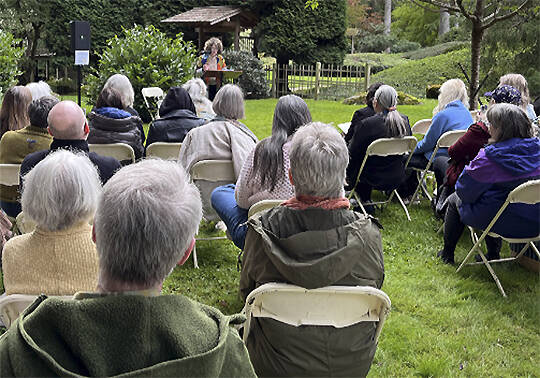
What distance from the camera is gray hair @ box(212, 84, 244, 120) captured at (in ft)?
16.6

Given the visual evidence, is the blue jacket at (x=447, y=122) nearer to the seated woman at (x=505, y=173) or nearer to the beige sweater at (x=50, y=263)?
the seated woman at (x=505, y=173)

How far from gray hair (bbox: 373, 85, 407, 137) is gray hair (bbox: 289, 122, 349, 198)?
3.37m

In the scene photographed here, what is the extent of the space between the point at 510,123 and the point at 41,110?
3.46 meters

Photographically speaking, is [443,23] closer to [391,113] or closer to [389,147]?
[391,113]

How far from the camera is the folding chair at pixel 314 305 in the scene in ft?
7.97

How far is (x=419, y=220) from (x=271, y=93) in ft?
47.7

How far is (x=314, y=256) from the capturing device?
2.46 metres

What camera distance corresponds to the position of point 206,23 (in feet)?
65.7

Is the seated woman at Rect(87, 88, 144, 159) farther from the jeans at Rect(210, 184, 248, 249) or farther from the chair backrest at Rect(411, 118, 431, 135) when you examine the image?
the chair backrest at Rect(411, 118, 431, 135)

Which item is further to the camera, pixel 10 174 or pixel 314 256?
pixel 10 174

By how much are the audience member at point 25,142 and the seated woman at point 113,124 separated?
1.03 meters

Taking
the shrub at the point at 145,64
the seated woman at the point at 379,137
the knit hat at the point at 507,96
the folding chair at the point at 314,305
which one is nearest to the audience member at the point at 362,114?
the seated woman at the point at 379,137

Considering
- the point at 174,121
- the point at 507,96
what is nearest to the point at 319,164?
the point at 507,96

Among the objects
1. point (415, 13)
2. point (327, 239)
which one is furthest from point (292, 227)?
point (415, 13)
